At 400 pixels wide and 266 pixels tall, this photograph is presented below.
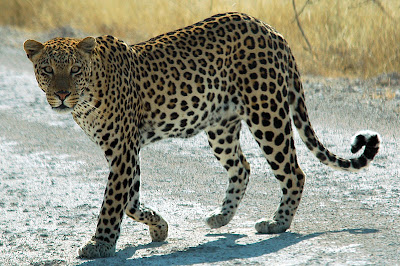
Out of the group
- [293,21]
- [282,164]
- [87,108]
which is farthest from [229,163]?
[293,21]

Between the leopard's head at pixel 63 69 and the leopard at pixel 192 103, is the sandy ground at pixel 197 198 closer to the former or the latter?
the leopard at pixel 192 103

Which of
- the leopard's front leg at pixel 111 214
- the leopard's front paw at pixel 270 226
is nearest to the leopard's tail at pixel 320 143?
the leopard's front paw at pixel 270 226

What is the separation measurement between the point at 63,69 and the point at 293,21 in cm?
875

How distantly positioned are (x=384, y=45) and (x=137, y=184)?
7.30 metres

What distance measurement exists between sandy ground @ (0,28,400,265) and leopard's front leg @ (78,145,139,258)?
0.25 ft

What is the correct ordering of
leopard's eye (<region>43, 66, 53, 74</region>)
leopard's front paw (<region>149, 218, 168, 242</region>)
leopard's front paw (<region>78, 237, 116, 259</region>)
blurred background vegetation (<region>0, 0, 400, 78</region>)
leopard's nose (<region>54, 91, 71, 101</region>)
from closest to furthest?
leopard's nose (<region>54, 91, 71, 101</region>) < leopard's eye (<region>43, 66, 53, 74</region>) < leopard's front paw (<region>78, 237, 116, 259</region>) < leopard's front paw (<region>149, 218, 168, 242</region>) < blurred background vegetation (<region>0, 0, 400, 78</region>)

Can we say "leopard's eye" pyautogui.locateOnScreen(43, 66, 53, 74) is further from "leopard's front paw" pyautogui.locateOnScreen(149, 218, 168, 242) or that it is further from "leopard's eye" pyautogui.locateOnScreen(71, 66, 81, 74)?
"leopard's front paw" pyautogui.locateOnScreen(149, 218, 168, 242)

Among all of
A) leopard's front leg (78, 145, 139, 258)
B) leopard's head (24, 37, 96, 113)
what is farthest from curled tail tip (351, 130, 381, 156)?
leopard's head (24, 37, 96, 113)

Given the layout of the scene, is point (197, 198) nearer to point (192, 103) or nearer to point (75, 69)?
point (192, 103)

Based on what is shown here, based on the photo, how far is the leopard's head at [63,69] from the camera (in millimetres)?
4945

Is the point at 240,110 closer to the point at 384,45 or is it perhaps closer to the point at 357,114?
the point at 357,114

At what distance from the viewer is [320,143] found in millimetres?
5938

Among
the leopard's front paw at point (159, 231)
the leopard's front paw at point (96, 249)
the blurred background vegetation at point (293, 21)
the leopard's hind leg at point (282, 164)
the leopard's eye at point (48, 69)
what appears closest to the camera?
the leopard's eye at point (48, 69)

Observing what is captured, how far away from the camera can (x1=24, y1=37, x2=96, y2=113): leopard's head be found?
16.2ft
